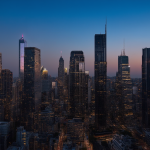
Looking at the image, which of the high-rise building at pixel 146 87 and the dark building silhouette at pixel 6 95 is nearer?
the high-rise building at pixel 146 87

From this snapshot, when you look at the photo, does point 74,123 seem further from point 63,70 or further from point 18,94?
point 63,70

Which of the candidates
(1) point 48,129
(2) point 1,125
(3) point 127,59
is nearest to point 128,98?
(3) point 127,59

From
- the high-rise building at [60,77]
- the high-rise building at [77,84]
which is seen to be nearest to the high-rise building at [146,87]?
the high-rise building at [77,84]

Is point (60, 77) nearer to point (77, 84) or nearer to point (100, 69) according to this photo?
point (77, 84)

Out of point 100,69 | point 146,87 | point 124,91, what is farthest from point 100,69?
point 146,87

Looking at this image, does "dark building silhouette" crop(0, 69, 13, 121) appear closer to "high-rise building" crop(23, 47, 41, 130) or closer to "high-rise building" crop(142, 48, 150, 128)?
"high-rise building" crop(23, 47, 41, 130)

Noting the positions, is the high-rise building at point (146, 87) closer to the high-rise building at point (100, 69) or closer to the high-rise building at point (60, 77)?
the high-rise building at point (100, 69)
